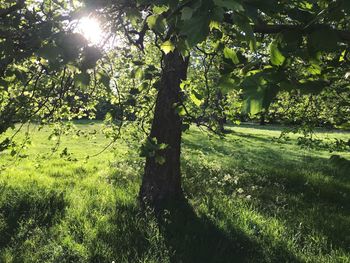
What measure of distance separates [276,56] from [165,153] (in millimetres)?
6454

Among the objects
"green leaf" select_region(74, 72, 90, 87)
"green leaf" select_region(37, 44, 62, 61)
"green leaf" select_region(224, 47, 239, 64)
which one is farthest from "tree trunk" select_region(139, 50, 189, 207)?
"green leaf" select_region(37, 44, 62, 61)

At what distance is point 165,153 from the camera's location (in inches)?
340

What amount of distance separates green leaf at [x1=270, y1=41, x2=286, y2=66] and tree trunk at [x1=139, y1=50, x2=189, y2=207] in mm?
5901

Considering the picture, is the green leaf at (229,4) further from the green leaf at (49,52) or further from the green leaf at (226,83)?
the green leaf at (226,83)

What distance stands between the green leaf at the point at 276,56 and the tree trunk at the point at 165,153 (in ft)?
19.4

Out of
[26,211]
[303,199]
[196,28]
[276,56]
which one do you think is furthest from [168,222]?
[196,28]

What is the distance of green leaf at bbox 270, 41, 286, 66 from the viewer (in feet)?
7.54

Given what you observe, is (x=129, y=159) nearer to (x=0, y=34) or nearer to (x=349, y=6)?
(x=0, y=34)

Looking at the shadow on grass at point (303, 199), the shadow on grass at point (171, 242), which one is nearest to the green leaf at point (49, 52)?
the shadow on grass at point (171, 242)

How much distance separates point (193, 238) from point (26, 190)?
444 cm

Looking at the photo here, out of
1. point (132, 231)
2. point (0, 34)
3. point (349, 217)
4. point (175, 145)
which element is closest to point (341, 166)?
point (0, 34)

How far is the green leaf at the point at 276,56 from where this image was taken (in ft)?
7.54

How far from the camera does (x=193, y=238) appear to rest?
6.74 m

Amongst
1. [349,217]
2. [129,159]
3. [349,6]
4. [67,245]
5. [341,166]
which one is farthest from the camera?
[129,159]
